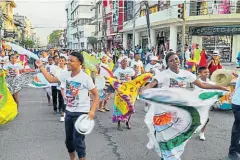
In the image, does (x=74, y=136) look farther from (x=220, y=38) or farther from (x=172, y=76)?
(x=220, y=38)

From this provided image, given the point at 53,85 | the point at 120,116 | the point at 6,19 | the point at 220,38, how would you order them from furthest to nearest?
the point at 6,19 < the point at 220,38 < the point at 53,85 < the point at 120,116

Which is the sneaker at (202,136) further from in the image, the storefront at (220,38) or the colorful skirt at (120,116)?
the storefront at (220,38)

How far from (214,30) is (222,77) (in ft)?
74.8

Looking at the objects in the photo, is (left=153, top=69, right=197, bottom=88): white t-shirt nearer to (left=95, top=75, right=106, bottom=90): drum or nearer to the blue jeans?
the blue jeans

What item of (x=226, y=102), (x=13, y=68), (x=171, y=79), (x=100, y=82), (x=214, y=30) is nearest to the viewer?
(x=171, y=79)

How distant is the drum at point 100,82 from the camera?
29.1 ft

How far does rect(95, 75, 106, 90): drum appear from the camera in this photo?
8.86 m

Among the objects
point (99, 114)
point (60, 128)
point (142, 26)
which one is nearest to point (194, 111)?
point (60, 128)

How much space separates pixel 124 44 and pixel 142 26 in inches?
334

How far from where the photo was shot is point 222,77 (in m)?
5.62

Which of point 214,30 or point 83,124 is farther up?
point 214,30

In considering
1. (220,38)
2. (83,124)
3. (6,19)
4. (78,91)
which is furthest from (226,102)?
(6,19)

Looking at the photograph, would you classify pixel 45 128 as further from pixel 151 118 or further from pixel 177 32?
pixel 177 32

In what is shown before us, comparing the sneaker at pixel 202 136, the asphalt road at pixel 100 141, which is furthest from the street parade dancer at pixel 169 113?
the sneaker at pixel 202 136
